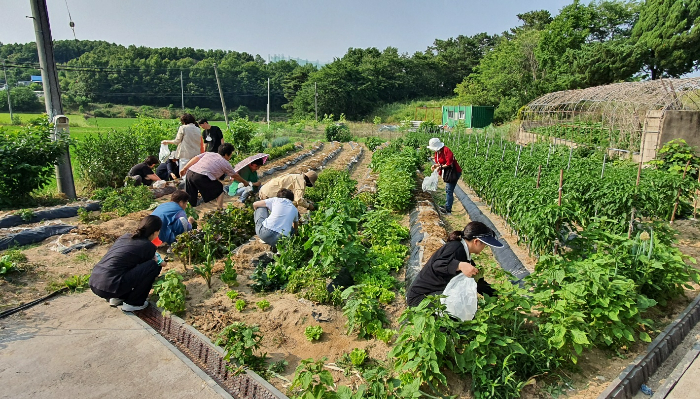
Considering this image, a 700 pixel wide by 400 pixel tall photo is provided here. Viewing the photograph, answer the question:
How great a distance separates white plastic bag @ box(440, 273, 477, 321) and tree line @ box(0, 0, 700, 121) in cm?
3023

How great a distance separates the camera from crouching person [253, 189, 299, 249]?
5520mm

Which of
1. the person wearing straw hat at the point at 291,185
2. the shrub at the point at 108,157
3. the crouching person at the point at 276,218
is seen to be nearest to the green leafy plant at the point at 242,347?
the crouching person at the point at 276,218

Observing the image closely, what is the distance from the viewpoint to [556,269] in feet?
12.1

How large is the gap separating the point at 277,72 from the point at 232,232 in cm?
5668

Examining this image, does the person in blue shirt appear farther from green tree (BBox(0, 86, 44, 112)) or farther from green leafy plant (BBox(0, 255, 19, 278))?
green tree (BBox(0, 86, 44, 112))

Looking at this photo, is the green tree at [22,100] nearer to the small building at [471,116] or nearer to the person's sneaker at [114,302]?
the small building at [471,116]

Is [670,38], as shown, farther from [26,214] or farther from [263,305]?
[26,214]

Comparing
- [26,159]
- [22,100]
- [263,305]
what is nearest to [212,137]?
[26,159]

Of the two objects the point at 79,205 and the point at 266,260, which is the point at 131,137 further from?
the point at 266,260

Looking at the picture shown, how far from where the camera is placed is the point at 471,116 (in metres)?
35.0

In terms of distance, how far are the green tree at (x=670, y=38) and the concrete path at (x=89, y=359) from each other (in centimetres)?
3242

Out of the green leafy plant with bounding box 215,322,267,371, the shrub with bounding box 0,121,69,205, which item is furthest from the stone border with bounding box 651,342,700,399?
the shrub with bounding box 0,121,69,205

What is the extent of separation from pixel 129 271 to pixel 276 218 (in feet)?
6.08

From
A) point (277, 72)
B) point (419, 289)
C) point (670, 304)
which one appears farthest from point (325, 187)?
point (277, 72)
